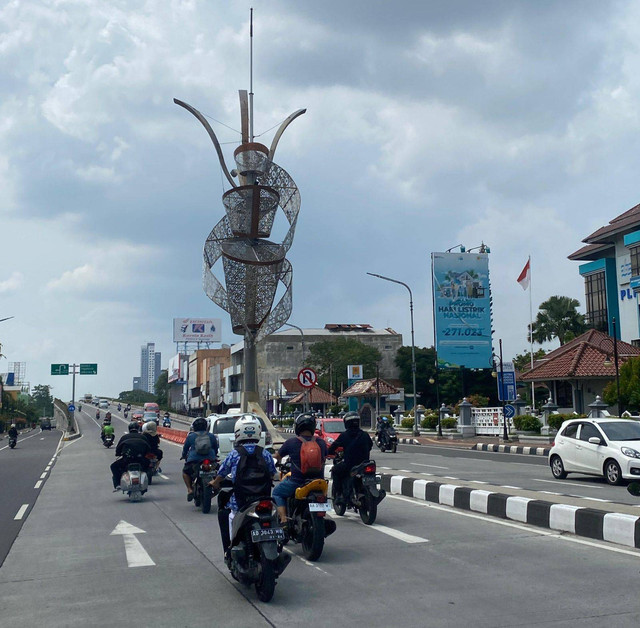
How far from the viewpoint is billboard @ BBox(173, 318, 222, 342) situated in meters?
128

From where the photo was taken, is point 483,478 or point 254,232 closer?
point 483,478

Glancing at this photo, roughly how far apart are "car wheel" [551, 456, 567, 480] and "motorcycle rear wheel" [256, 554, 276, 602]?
1303cm

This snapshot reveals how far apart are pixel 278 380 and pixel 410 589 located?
295 ft

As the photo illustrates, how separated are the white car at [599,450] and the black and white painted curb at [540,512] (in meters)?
4.58

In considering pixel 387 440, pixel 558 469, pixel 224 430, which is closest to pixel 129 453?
pixel 224 430

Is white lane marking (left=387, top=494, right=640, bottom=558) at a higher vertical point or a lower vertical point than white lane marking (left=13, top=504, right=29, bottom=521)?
higher

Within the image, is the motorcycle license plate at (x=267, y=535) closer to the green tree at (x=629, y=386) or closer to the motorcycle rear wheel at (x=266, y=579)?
the motorcycle rear wheel at (x=266, y=579)

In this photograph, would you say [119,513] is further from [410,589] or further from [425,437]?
[425,437]

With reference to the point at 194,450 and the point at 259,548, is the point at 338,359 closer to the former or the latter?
the point at 194,450

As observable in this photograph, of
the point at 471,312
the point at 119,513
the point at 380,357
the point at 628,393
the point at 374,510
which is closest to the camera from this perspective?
the point at 374,510

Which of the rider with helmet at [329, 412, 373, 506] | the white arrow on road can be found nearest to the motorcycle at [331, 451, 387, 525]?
the rider with helmet at [329, 412, 373, 506]

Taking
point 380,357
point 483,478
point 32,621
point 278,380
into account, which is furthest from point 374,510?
point 278,380

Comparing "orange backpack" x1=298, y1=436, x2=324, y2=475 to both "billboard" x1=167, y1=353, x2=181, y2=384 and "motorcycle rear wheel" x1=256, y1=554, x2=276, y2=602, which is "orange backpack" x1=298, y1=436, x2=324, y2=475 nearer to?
"motorcycle rear wheel" x1=256, y1=554, x2=276, y2=602

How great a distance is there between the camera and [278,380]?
96500 mm
